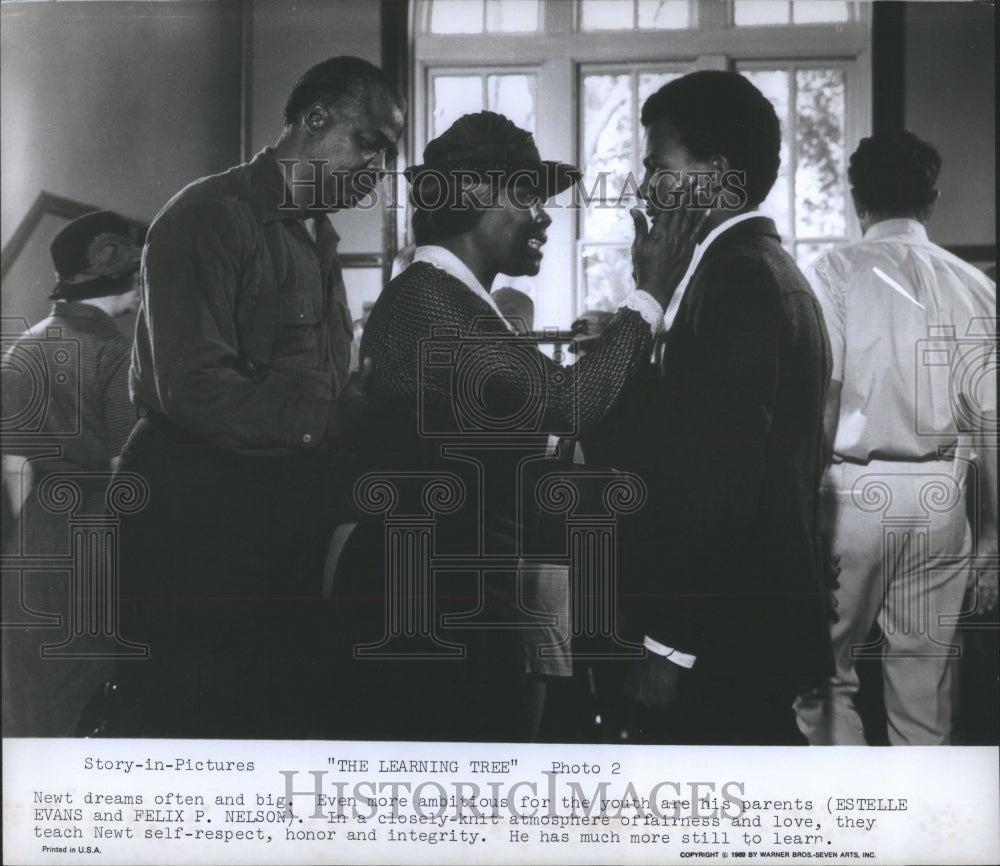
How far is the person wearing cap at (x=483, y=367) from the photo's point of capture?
2867 millimetres

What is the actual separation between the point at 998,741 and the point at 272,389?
2378 millimetres

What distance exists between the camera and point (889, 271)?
2.91 m

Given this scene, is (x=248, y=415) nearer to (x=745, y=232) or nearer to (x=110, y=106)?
(x=110, y=106)

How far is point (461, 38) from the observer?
293cm

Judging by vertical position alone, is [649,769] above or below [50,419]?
below

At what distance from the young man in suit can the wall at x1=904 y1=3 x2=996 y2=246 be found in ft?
1.44

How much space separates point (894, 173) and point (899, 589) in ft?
3.99

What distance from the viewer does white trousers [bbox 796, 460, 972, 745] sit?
2.89 meters

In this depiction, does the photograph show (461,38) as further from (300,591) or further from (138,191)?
(300,591)

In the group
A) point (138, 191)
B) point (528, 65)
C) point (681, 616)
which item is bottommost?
point (681, 616)

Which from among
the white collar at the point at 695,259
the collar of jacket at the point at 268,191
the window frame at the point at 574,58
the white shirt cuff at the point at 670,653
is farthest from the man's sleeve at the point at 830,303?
the collar of jacket at the point at 268,191

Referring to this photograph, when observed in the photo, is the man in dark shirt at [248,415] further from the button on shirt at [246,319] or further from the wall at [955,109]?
the wall at [955,109]

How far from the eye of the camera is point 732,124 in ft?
9.46

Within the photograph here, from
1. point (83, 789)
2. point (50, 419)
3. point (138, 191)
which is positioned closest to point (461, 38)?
point (138, 191)
